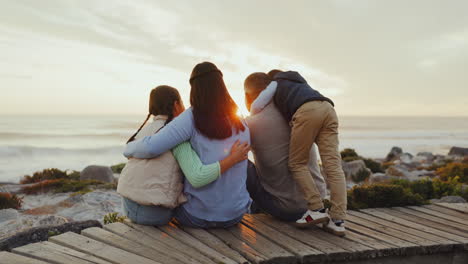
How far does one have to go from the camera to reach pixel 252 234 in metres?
3.97

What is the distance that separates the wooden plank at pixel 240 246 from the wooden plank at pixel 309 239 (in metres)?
0.56

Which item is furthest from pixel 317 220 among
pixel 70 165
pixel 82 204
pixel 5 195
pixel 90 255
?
pixel 70 165

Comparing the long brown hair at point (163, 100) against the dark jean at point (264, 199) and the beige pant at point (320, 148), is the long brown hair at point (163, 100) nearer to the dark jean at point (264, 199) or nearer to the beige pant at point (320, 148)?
the dark jean at point (264, 199)

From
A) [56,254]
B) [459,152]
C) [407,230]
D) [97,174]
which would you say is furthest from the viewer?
[459,152]

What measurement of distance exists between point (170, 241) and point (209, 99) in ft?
4.31

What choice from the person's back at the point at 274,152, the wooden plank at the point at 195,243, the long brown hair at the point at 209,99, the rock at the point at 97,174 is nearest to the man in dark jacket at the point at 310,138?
the person's back at the point at 274,152

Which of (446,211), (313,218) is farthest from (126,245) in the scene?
(446,211)

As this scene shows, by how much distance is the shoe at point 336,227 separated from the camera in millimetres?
4051

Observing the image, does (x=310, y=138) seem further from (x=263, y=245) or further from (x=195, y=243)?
(x=195, y=243)

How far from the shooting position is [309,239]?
391 centimetres

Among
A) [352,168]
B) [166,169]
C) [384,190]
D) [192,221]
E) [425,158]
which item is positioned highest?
[166,169]

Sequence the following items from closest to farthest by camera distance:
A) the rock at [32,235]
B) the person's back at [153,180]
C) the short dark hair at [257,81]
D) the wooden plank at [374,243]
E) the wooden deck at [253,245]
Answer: the wooden deck at [253,245] < the person's back at [153,180] < the wooden plank at [374,243] < the short dark hair at [257,81] < the rock at [32,235]

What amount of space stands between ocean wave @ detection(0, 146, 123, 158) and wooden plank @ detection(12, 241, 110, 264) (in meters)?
30.0

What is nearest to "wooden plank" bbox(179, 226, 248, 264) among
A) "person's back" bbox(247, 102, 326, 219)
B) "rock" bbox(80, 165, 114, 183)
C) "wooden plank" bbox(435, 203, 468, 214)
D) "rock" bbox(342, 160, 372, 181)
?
"person's back" bbox(247, 102, 326, 219)
